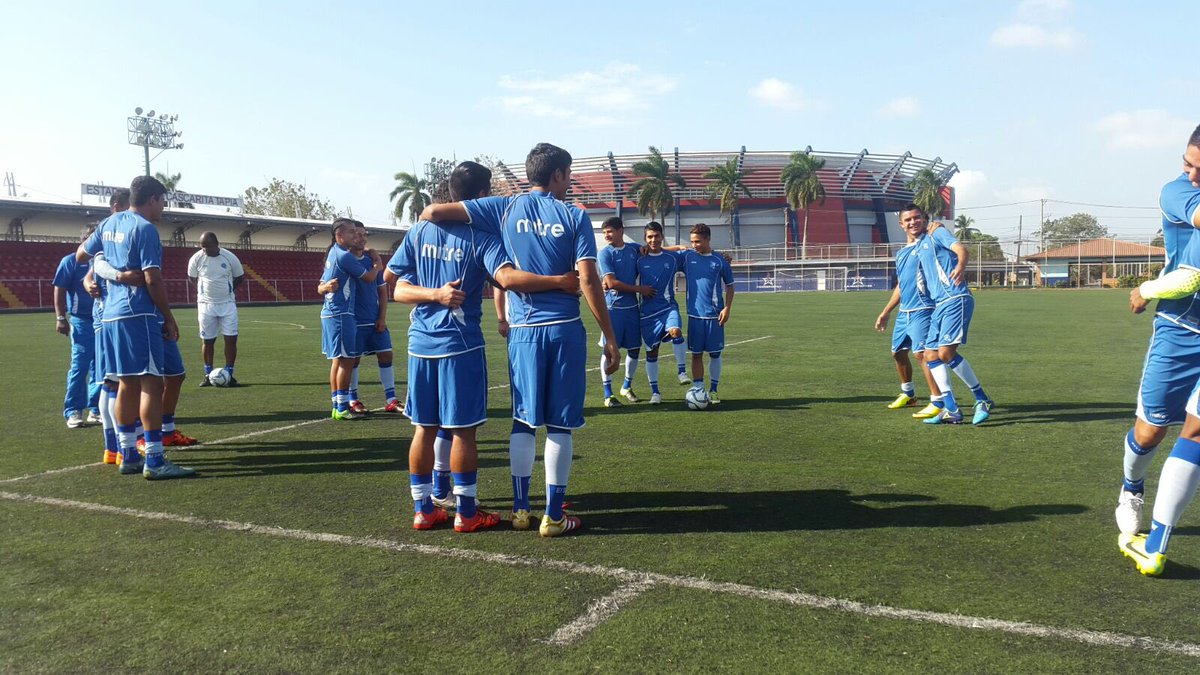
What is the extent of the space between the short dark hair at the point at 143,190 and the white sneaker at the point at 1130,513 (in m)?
6.59

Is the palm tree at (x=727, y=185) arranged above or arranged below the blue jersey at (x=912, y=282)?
above

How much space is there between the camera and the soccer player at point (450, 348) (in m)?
4.72

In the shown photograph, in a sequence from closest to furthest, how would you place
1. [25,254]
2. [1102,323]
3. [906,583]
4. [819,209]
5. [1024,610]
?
[1024,610] < [906,583] < [1102,323] < [25,254] < [819,209]

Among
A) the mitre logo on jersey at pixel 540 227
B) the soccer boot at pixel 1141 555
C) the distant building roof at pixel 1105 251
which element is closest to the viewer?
the soccer boot at pixel 1141 555

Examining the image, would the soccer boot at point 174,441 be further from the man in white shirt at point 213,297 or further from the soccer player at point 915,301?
the soccer player at point 915,301

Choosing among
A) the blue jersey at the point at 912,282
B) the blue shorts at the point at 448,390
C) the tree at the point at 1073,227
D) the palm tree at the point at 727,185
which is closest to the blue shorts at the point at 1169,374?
the blue shorts at the point at 448,390

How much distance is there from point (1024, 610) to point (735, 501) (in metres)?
2.06

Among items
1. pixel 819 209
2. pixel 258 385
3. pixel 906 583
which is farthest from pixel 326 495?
pixel 819 209

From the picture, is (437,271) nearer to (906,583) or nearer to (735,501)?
(735,501)

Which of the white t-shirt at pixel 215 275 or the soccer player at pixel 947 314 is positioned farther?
the white t-shirt at pixel 215 275

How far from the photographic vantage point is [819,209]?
285 ft

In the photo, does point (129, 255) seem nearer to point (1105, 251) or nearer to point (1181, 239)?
point (1181, 239)

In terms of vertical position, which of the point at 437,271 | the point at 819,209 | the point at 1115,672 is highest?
the point at 819,209

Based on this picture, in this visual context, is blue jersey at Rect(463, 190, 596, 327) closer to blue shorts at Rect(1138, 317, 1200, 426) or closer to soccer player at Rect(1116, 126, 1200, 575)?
soccer player at Rect(1116, 126, 1200, 575)
